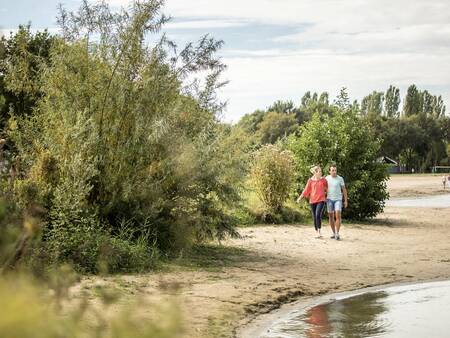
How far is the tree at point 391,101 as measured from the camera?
15938cm

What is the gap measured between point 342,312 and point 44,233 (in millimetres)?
4889

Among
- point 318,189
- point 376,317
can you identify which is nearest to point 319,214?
point 318,189

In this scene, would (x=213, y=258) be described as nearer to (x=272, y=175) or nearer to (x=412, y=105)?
(x=272, y=175)

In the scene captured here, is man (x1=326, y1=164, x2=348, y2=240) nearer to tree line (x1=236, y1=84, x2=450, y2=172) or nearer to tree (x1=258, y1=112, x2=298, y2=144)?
tree line (x1=236, y1=84, x2=450, y2=172)

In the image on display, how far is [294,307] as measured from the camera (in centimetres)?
1134

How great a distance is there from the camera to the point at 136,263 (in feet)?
42.7

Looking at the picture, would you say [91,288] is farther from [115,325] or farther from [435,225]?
[435,225]

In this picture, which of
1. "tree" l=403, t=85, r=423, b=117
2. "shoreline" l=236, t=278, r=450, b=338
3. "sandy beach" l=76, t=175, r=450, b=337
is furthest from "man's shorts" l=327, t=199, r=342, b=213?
"tree" l=403, t=85, r=423, b=117

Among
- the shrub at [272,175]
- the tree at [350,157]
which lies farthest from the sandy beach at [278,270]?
the tree at [350,157]

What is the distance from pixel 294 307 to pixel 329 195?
8883 mm

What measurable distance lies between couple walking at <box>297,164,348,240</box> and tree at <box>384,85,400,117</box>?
14234 centimetres

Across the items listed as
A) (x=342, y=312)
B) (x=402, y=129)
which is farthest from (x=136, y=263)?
(x=402, y=129)

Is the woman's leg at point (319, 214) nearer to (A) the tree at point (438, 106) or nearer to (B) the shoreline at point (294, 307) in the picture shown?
(B) the shoreline at point (294, 307)

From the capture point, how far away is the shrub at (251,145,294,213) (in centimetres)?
2477
